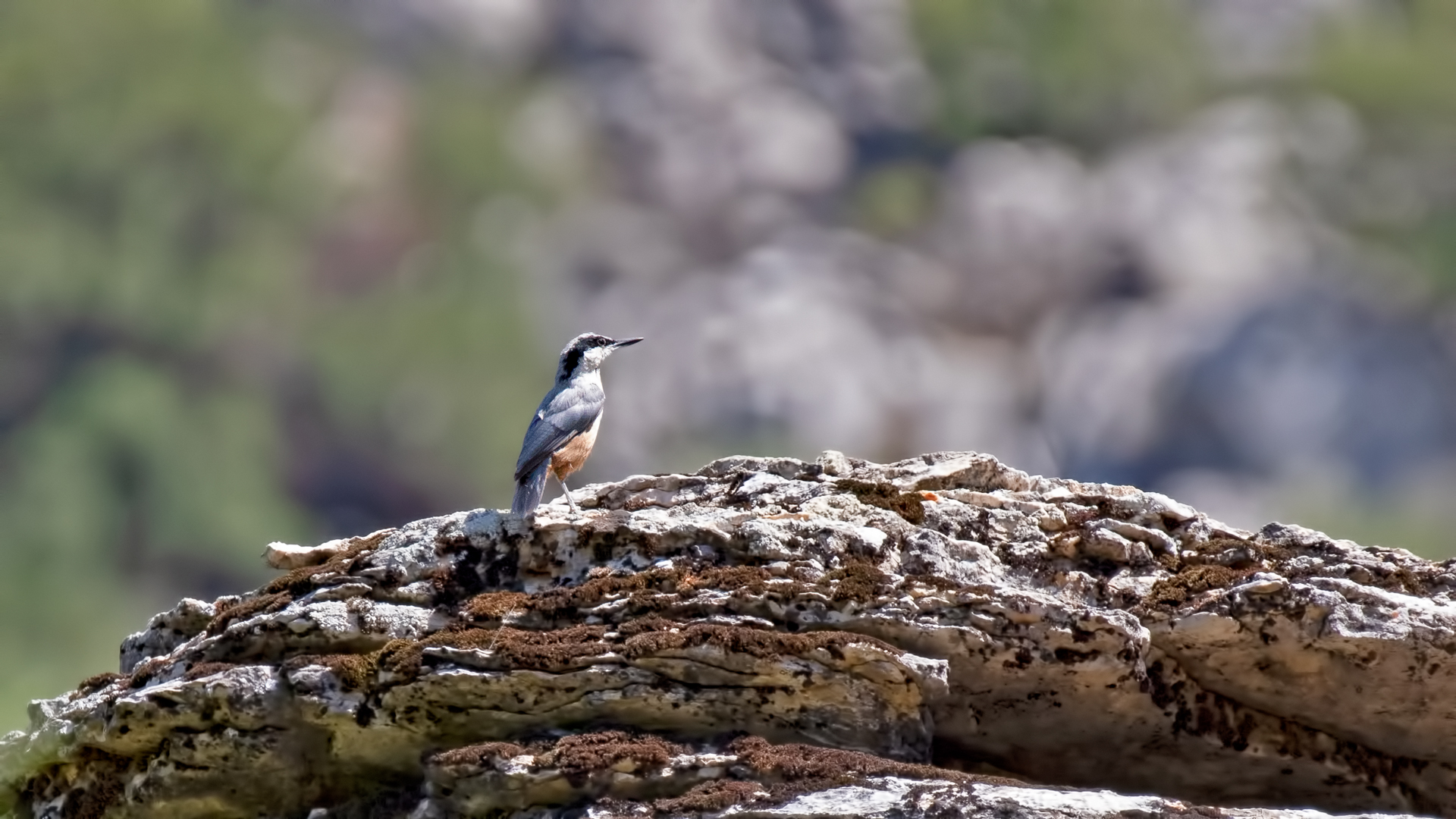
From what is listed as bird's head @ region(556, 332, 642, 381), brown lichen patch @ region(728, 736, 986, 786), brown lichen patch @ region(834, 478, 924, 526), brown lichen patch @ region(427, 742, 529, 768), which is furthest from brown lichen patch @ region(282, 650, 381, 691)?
bird's head @ region(556, 332, 642, 381)

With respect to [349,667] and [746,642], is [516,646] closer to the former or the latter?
[349,667]

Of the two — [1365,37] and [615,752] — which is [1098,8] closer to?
[1365,37]

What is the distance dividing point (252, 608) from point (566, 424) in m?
3.25

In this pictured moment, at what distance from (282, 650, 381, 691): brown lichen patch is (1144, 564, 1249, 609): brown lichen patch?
195 inches

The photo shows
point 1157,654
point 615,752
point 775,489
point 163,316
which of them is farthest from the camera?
point 163,316

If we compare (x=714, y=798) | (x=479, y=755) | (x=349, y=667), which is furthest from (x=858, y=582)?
(x=349, y=667)

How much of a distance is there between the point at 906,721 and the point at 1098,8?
112010 mm

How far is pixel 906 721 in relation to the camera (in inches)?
470

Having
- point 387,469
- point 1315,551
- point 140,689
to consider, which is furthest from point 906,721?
point 387,469

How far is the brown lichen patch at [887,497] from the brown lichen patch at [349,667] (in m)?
3.43

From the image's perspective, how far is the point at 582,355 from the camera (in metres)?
16.7

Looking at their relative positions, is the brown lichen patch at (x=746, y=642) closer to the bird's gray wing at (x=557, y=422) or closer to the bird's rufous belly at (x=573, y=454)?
the bird's gray wing at (x=557, y=422)

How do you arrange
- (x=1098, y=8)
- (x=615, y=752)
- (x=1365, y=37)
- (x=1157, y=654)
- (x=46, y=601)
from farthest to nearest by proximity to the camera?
(x=1098, y=8) < (x=1365, y=37) < (x=46, y=601) < (x=1157, y=654) < (x=615, y=752)

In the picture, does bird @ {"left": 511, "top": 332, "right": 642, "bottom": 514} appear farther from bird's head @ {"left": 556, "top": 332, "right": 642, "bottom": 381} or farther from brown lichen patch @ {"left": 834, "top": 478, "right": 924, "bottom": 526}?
brown lichen patch @ {"left": 834, "top": 478, "right": 924, "bottom": 526}
